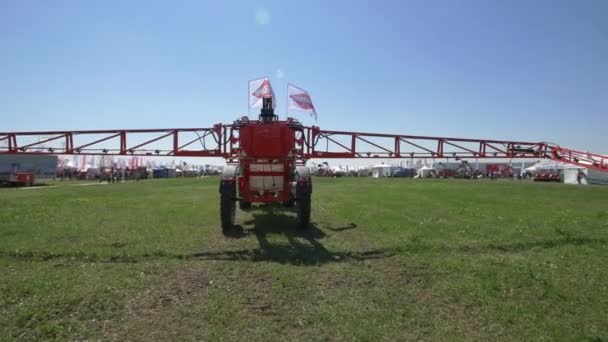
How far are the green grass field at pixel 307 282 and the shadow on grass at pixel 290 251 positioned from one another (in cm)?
5

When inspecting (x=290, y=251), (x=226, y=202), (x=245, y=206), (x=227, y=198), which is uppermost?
(x=227, y=198)

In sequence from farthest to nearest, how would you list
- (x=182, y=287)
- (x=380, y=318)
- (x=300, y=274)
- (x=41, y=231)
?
(x=41, y=231) → (x=300, y=274) → (x=182, y=287) → (x=380, y=318)

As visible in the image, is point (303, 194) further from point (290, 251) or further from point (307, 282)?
point (307, 282)

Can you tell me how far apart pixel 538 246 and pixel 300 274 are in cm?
607

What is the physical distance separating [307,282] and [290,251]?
256 centimetres

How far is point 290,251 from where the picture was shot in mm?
9461

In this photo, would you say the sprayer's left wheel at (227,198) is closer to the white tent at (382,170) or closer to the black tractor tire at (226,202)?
the black tractor tire at (226,202)

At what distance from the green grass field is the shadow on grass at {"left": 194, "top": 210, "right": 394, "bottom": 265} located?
0.15 feet

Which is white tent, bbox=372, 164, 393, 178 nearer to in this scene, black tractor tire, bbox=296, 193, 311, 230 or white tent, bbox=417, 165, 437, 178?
white tent, bbox=417, 165, 437, 178

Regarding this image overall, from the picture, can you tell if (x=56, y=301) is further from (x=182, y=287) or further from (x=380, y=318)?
(x=380, y=318)

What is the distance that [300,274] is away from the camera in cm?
740

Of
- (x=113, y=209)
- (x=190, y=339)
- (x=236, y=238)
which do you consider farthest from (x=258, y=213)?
(x=190, y=339)

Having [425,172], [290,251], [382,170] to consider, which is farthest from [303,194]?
[382,170]

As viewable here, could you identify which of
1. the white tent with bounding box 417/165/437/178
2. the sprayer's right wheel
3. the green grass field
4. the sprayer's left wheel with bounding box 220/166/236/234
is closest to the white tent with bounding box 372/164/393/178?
the white tent with bounding box 417/165/437/178
